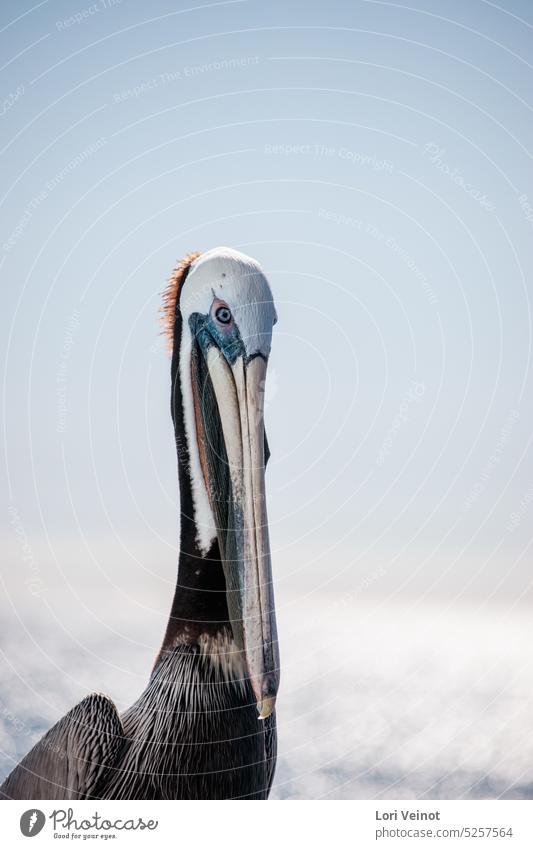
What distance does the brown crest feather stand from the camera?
3.95 m

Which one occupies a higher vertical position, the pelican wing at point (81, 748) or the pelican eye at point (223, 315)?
the pelican eye at point (223, 315)

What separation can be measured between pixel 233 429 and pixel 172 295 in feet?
2.56

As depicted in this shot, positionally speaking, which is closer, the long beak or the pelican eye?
the long beak

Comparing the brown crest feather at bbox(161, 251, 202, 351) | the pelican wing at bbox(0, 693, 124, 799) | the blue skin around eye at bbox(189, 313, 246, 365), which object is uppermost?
the brown crest feather at bbox(161, 251, 202, 351)

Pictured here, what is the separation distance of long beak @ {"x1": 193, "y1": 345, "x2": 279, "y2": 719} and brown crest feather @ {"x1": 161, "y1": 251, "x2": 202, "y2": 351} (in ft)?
1.19

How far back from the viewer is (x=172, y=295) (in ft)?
13.1

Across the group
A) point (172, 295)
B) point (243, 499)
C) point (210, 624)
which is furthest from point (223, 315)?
point (210, 624)

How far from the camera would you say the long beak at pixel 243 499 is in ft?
11.0

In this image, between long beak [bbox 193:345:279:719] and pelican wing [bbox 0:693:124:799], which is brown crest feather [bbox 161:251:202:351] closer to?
long beak [bbox 193:345:279:719]
